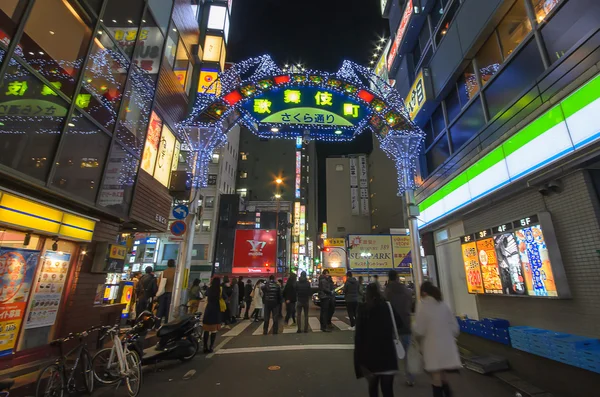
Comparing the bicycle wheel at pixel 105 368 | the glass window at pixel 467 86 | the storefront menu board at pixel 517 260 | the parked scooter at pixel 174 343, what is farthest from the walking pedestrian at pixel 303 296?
the glass window at pixel 467 86

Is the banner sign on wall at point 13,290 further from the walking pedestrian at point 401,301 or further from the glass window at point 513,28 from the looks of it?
the glass window at point 513,28

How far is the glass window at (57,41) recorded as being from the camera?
18.6ft

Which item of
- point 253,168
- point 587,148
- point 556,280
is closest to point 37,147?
point 587,148

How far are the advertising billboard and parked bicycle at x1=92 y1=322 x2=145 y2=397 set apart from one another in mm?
28881

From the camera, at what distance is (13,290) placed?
546cm

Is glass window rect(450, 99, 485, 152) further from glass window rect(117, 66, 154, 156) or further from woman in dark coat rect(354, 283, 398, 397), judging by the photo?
glass window rect(117, 66, 154, 156)

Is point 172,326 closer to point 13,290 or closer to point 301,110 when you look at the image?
point 13,290

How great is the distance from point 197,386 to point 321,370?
2.58m

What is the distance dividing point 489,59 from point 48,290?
1391 centimetres

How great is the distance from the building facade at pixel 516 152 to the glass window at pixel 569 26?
2 cm

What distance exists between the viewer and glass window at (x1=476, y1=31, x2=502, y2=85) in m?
8.12

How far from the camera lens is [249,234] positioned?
115 feet

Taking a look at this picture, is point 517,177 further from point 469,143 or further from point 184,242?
point 184,242

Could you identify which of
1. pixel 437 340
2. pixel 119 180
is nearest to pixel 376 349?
pixel 437 340
